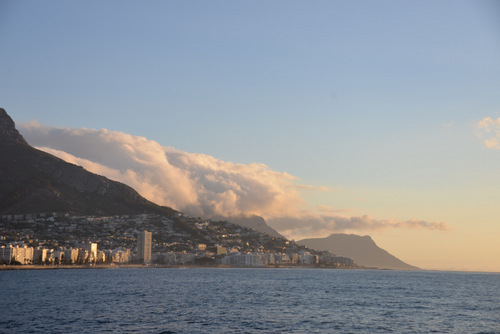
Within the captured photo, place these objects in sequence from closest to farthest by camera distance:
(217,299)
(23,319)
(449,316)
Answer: (23,319), (449,316), (217,299)

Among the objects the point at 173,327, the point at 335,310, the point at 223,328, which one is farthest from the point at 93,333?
the point at 335,310

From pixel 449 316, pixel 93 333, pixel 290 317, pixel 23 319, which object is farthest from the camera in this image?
pixel 449 316

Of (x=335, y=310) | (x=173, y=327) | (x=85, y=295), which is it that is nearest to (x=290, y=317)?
(x=335, y=310)

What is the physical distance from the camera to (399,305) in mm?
104688

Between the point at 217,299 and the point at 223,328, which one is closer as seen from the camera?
the point at 223,328

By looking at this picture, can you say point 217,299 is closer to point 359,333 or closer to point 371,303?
point 371,303

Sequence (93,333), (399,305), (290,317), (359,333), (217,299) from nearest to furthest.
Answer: (93,333), (359,333), (290,317), (399,305), (217,299)

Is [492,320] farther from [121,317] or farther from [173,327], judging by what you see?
[121,317]

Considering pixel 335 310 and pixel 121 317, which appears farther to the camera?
pixel 335 310

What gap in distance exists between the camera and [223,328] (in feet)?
227

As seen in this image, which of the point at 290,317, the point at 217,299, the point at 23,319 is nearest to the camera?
the point at 23,319

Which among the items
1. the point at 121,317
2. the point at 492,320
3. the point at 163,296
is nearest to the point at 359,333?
the point at 492,320

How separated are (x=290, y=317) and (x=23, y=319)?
40.0m

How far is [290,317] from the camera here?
81375 mm
